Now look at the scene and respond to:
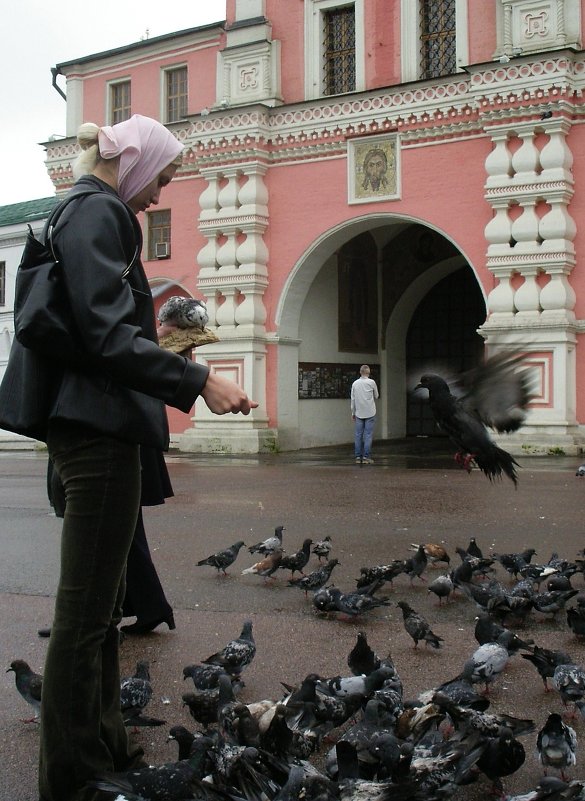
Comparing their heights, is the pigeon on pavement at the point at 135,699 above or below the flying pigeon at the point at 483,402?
below

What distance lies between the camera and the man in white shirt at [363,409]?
58.8 feet

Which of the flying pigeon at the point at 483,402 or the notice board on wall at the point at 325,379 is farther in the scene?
the notice board on wall at the point at 325,379

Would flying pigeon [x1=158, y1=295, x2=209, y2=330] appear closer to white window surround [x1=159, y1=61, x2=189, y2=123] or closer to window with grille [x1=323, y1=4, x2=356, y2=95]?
window with grille [x1=323, y1=4, x2=356, y2=95]

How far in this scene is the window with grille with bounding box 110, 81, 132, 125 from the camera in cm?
2567

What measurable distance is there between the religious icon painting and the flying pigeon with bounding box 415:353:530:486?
15.7 meters

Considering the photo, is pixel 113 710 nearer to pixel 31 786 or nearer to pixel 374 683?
pixel 31 786

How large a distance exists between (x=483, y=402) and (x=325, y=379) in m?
18.6

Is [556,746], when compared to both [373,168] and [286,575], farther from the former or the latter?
[373,168]

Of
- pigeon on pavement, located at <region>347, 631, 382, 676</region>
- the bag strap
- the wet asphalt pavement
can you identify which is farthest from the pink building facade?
the bag strap

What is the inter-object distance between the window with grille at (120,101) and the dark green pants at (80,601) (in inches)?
952

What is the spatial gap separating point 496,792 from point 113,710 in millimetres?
1258

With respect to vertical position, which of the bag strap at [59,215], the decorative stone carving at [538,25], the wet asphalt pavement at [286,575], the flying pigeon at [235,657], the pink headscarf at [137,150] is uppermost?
the decorative stone carving at [538,25]

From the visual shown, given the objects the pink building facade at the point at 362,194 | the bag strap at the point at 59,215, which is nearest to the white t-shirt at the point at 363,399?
the pink building facade at the point at 362,194

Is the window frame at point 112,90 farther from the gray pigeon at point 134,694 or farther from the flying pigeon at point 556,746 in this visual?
the flying pigeon at point 556,746
